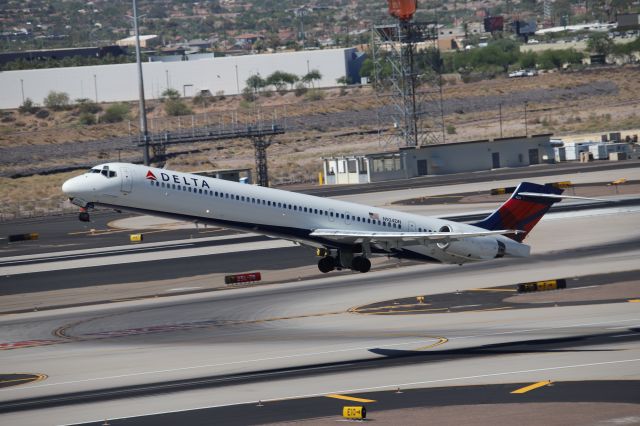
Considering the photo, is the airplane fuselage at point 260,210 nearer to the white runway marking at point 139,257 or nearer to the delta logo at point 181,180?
the delta logo at point 181,180

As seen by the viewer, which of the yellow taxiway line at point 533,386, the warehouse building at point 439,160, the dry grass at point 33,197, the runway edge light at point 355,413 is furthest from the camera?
the warehouse building at point 439,160

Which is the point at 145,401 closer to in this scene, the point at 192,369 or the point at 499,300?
the point at 192,369

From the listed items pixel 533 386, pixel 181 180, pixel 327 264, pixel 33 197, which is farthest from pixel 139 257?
pixel 33 197

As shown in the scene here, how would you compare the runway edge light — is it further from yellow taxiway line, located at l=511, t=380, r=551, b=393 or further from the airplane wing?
the airplane wing

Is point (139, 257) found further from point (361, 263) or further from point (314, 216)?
point (314, 216)

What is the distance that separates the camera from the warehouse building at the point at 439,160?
489 ft

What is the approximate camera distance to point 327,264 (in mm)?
66688

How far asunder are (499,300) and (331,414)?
2856cm

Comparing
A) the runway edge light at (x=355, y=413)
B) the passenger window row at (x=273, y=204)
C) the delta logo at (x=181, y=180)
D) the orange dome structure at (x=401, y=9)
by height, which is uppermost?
the orange dome structure at (x=401, y=9)

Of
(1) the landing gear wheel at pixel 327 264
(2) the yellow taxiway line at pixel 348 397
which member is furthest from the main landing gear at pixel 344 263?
(2) the yellow taxiway line at pixel 348 397

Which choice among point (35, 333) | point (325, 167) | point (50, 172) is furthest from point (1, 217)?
point (35, 333)

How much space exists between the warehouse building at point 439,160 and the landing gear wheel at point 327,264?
8154 centimetres

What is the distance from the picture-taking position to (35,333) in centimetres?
6625

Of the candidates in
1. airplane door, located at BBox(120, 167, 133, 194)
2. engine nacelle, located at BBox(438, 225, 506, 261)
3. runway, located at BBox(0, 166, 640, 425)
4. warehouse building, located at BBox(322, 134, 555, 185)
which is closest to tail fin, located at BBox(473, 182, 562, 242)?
engine nacelle, located at BBox(438, 225, 506, 261)
